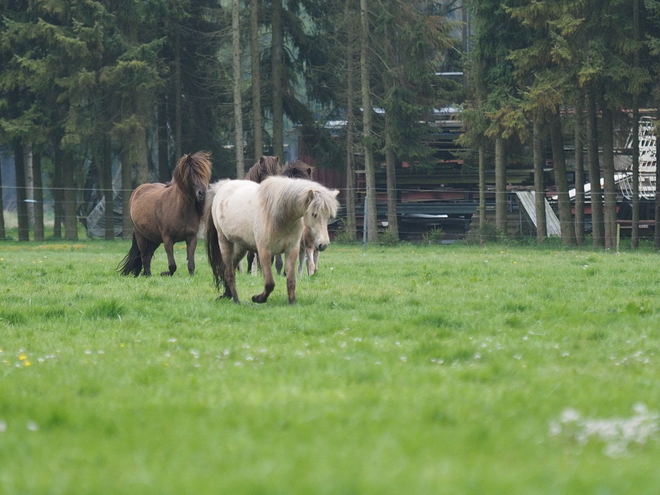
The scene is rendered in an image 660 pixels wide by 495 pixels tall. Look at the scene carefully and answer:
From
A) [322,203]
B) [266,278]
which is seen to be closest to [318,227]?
[322,203]

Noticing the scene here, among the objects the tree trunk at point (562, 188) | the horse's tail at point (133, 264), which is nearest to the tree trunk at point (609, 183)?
the tree trunk at point (562, 188)

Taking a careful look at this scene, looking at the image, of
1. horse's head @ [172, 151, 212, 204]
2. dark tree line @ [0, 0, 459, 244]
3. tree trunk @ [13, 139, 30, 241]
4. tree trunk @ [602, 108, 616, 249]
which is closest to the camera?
horse's head @ [172, 151, 212, 204]

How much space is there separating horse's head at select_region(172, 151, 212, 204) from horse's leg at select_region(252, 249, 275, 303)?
14.8 feet

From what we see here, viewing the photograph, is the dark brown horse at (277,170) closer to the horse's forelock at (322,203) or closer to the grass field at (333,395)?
the grass field at (333,395)


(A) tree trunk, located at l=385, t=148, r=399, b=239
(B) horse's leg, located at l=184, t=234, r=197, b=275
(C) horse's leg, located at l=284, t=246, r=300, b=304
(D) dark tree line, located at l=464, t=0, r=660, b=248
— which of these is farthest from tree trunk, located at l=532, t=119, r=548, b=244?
(C) horse's leg, located at l=284, t=246, r=300, b=304

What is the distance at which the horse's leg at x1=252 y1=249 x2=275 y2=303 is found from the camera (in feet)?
33.1

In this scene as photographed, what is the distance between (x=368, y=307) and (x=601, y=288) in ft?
11.3

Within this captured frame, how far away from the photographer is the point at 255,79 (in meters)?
34.2

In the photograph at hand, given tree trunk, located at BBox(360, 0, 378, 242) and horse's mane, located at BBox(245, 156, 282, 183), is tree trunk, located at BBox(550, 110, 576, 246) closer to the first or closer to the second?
tree trunk, located at BBox(360, 0, 378, 242)

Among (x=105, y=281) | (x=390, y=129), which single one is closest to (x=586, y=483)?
(x=105, y=281)

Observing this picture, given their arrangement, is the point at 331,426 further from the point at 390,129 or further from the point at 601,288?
the point at 390,129

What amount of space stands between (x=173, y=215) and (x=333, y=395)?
10.5m

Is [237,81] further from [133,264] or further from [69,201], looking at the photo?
[133,264]

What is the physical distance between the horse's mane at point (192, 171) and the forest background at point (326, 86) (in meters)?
13.8
